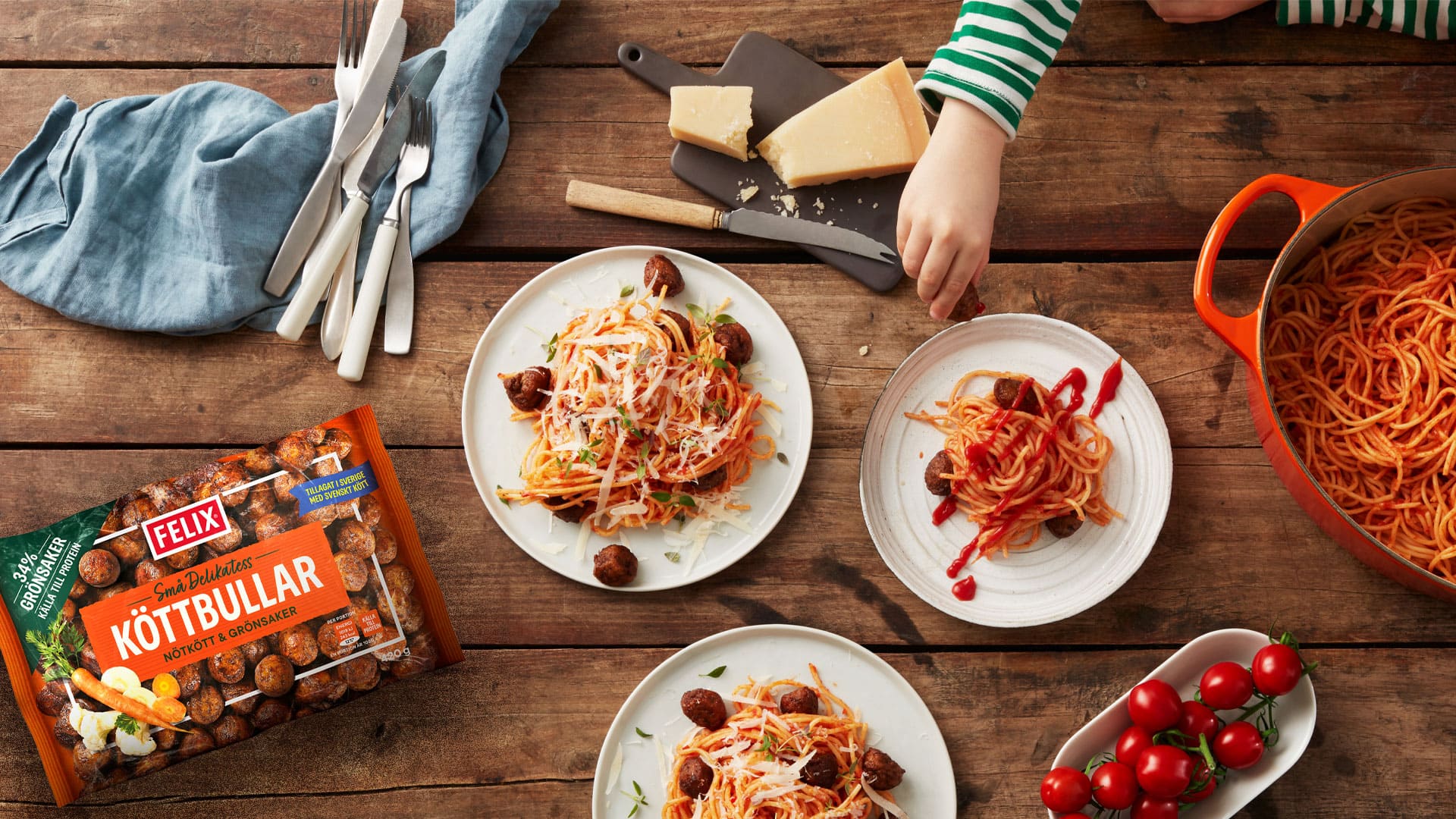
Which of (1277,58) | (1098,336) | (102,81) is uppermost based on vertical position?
(102,81)

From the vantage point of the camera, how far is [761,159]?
1.92 meters

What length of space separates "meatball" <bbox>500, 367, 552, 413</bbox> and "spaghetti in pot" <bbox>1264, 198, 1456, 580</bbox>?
4.62 feet

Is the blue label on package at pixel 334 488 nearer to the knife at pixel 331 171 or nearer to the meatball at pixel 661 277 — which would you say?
the knife at pixel 331 171

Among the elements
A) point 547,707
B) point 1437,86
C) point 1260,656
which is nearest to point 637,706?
point 547,707

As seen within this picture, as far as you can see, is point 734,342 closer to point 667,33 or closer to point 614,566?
point 614,566

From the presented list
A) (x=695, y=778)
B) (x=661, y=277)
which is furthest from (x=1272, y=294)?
(x=695, y=778)

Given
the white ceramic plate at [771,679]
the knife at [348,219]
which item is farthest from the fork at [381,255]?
the white ceramic plate at [771,679]

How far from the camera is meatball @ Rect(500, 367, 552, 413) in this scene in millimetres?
1738

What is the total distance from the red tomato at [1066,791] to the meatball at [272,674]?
141 cm

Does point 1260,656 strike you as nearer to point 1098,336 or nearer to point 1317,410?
point 1317,410

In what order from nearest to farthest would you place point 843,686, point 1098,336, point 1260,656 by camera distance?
point 1260,656, point 843,686, point 1098,336

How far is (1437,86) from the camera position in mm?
1917

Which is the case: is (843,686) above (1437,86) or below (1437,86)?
below

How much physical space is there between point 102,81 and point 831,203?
1677 millimetres
